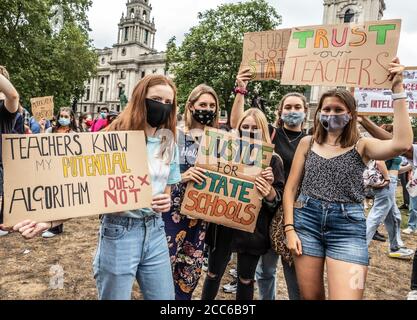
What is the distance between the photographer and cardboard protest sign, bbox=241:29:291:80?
3.39m

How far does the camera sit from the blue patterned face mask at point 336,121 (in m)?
2.31

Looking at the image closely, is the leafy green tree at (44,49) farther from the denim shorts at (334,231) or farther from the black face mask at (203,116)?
the denim shorts at (334,231)

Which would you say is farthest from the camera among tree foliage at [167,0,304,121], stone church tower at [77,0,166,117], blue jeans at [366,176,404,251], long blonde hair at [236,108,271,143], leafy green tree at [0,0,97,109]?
stone church tower at [77,0,166,117]

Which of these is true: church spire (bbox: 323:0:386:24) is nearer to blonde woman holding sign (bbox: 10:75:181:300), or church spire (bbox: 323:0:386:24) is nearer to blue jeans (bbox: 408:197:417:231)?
blue jeans (bbox: 408:197:417:231)

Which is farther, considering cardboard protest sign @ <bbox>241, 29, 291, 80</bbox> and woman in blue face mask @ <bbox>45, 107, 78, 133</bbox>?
woman in blue face mask @ <bbox>45, 107, 78, 133</bbox>

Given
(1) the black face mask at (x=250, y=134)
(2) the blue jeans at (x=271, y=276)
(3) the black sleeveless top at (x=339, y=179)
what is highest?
(1) the black face mask at (x=250, y=134)

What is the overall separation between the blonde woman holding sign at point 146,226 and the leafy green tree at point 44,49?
2020 centimetres

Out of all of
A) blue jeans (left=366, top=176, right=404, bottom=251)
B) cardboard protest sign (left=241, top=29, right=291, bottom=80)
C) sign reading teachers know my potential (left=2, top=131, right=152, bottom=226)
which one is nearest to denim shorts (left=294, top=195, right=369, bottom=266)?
sign reading teachers know my potential (left=2, top=131, right=152, bottom=226)

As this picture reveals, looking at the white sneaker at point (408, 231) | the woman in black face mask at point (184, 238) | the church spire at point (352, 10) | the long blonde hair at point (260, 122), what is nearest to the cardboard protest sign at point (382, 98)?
the long blonde hair at point (260, 122)

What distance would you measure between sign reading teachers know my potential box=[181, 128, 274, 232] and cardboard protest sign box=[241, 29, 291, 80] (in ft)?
3.68

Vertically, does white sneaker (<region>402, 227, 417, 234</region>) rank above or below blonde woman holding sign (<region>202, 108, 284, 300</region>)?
below

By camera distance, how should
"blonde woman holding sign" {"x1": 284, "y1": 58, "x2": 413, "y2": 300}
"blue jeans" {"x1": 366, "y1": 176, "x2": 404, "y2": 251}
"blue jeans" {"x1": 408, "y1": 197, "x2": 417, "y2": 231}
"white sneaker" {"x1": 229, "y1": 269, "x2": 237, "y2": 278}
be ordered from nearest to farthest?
"blonde woman holding sign" {"x1": 284, "y1": 58, "x2": 413, "y2": 300}, "white sneaker" {"x1": 229, "y1": 269, "x2": 237, "y2": 278}, "blue jeans" {"x1": 366, "y1": 176, "x2": 404, "y2": 251}, "blue jeans" {"x1": 408, "y1": 197, "x2": 417, "y2": 231}

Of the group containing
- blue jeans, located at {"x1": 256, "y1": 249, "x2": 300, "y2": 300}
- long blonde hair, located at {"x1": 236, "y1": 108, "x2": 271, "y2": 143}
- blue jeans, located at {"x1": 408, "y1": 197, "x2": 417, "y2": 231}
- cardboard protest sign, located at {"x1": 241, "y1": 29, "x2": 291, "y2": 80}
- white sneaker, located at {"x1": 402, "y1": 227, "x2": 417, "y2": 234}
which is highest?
cardboard protest sign, located at {"x1": 241, "y1": 29, "x2": 291, "y2": 80}
